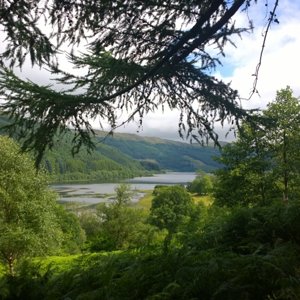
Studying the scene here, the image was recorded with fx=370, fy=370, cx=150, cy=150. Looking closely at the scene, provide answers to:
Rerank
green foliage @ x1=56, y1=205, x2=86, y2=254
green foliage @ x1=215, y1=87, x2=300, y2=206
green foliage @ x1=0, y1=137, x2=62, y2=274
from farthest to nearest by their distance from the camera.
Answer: green foliage @ x1=56, y1=205, x2=86, y2=254
green foliage @ x1=0, y1=137, x2=62, y2=274
green foliage @ x1=215, y1=87, x2=300, y2=206

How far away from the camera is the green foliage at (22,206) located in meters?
21.1

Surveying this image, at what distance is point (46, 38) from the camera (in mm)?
4387

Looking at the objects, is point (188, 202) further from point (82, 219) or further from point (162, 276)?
point (162, 276)

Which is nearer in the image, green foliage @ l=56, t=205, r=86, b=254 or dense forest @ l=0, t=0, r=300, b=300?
dense forest @ l=0, t=0, r=300, b=300

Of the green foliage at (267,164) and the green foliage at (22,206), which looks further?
the green foliage at (22,206)

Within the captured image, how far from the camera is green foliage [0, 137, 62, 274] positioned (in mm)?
21062

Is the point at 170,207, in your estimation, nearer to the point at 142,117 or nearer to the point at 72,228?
the point at 72,228

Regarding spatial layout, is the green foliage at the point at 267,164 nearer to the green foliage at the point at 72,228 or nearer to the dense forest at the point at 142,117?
the dense forest at the point at 142,117

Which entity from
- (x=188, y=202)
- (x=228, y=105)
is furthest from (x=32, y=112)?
(x=188, y=202)

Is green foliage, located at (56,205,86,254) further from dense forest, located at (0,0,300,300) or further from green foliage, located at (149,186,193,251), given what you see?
dense forest, located at (0,0,300,300)

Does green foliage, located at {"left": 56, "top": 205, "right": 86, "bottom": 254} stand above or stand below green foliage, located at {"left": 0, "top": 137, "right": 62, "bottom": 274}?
below

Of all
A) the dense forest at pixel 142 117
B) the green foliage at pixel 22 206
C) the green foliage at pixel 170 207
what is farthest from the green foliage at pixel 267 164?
the green foliage at pixel 170 207

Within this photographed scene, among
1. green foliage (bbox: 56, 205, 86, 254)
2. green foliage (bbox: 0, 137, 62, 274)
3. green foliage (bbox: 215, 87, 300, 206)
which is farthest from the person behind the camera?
green foliage (bbox: 56, 205, 86, 254)

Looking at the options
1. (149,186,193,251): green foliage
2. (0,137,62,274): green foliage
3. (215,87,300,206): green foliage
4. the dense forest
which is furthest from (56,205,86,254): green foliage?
the dense forest
